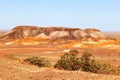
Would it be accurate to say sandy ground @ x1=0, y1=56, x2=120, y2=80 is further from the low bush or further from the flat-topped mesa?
the flat-topped mesa

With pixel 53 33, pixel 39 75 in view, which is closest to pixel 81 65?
pixel 39 75

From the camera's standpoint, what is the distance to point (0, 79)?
44.0 ft

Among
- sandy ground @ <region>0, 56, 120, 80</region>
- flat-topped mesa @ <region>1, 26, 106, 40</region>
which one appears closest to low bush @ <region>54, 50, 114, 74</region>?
sandy ground @ <region>0, 56, 120, 80</region>

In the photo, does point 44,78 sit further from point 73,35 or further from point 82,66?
point 73,35

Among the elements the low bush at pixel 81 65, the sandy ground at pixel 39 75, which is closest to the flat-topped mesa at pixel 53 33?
the low bush at pixel 81 65

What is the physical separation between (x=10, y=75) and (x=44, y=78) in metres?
1.53

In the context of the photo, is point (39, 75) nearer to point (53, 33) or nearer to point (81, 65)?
point (81, 65)

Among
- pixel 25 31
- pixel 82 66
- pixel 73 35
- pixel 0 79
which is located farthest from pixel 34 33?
pixel 0 79

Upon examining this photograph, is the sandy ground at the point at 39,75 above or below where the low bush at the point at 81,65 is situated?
above

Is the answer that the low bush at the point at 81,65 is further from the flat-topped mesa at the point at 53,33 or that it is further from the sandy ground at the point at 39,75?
the flat-topped mesa at the point at 53,33

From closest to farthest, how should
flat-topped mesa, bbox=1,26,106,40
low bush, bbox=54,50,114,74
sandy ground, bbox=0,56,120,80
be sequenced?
sandy ground, bbox=0,56,120,80 → low bush, bbox=54,50,114,74 → flat-topped mesa, bbox=1,26,106,40

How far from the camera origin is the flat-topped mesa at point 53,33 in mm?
95438

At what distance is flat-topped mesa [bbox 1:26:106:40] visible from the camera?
95.4 meters

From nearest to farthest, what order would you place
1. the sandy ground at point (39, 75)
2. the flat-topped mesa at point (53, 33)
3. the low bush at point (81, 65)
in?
the sandy ground at point (39, 75), the low bush at point (81, 65), the flat-topped mesa at point (53, 33)
